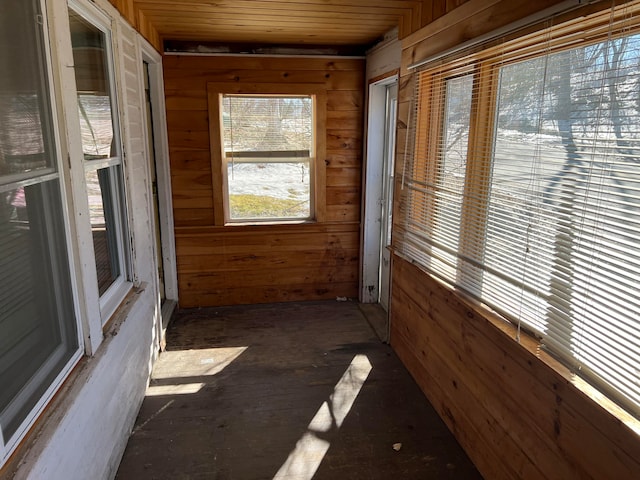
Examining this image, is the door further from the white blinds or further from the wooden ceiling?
the white blinds

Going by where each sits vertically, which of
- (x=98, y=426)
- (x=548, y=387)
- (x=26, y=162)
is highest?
(x=26, y=162)

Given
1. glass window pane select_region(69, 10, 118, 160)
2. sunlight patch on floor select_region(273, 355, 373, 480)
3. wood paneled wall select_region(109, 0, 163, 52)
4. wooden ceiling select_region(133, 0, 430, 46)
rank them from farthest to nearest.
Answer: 1. wooden ceiling select_region(133, 0, 430, 46)
2. wood paneled wall select_region(109, 0, 163, 52)
3. sunlight patch on floor select_region(273, 355, 373, 480)
4. glass window pane select_region(69, 10, 118, 160)

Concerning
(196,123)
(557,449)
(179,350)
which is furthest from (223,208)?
(557,449)

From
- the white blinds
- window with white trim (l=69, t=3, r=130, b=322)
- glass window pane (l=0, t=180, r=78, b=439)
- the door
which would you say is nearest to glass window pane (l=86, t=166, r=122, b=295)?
window with white trim (l=69, t=3, r=130, b=322)

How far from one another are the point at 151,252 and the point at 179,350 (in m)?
0.80

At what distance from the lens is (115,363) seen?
2.06 meters

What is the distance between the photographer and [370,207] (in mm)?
3984

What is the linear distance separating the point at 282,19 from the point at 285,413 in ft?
8.29

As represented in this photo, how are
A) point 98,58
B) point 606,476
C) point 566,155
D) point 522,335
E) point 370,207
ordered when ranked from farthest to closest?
point 370,207, point 98,58, point 522,335, point 566,155, point 606,476

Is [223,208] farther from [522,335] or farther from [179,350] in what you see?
[522,335]

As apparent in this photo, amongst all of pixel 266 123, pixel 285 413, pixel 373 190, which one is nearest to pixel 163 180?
pixel 266 123

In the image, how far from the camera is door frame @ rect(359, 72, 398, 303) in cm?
376

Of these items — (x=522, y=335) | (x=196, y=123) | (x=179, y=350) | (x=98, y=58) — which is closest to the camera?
(x=522, y=335)

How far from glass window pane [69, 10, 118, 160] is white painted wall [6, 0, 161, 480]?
0.12 meters
